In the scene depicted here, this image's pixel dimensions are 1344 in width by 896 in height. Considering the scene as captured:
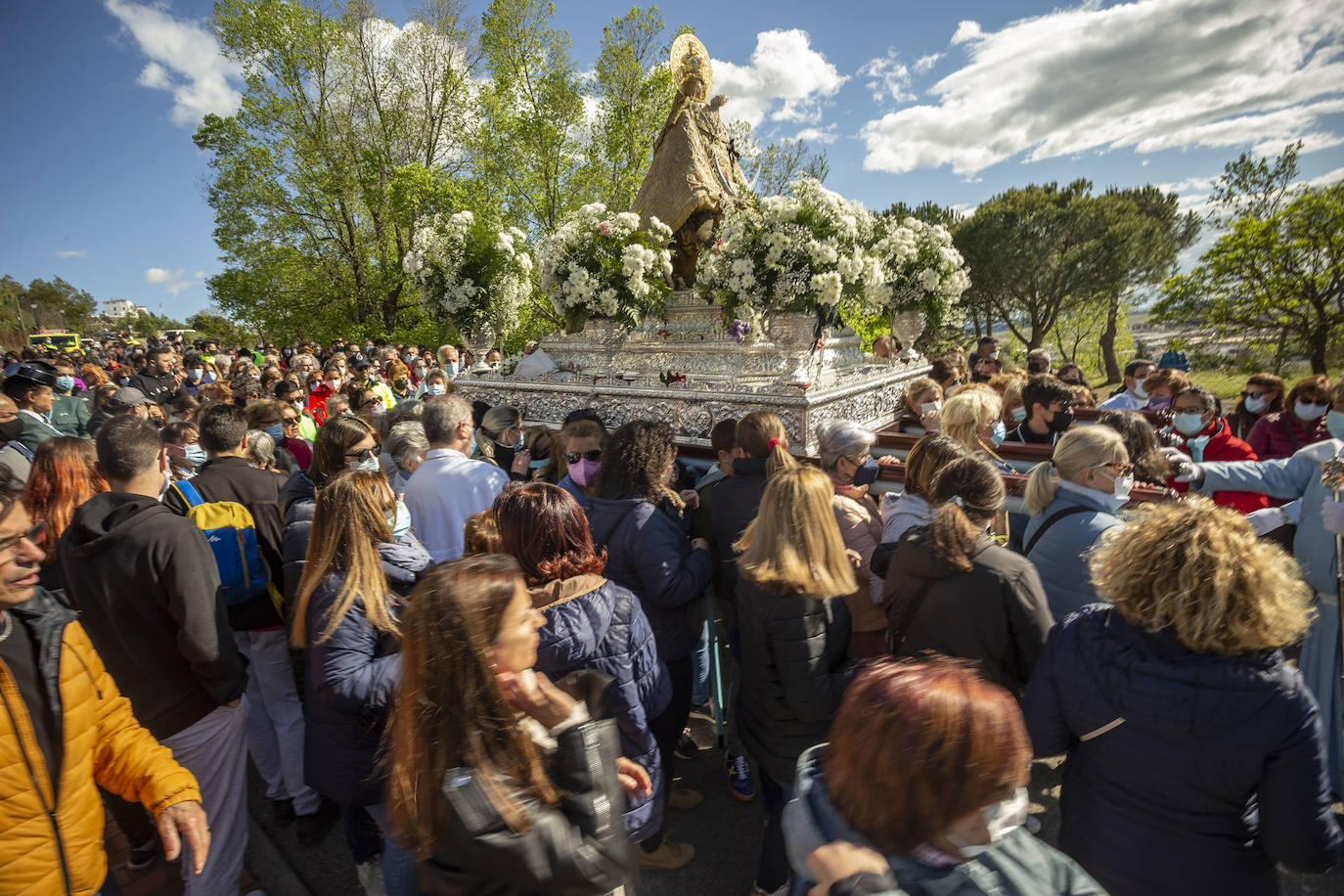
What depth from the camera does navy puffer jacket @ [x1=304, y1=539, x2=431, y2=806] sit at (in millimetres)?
2193

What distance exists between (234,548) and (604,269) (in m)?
5.31

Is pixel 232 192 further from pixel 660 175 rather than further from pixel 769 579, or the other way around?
pixel 769 579

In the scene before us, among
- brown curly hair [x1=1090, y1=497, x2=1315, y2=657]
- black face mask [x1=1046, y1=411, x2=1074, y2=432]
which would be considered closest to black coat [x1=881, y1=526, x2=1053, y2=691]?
brown curly hair [x1=1090, y1=497, x2=1315, y2=657]

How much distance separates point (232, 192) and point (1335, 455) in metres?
24.9

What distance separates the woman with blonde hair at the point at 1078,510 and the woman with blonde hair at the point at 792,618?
0.95 meters

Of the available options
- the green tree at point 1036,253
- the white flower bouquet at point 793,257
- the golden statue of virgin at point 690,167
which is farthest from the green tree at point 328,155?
the green tree at point 1036,253

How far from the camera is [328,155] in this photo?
66.5 ft

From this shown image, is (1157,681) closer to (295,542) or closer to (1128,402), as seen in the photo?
(295,542)

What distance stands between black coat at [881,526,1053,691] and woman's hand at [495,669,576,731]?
4.59 feet

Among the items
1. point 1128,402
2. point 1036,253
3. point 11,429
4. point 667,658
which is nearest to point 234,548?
point 667,658

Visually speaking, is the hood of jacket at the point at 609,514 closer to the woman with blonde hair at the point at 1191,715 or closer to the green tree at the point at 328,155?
the woman with blonde hair at the point at 1191,715

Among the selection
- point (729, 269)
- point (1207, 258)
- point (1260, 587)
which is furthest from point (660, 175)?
point (1207, 258)

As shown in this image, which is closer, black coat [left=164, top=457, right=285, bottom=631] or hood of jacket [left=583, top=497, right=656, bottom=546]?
hood of jacket [left=583, top=497, right=656, bottom=546]

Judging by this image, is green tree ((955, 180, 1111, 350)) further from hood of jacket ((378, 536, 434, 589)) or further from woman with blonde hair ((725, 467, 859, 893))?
hood of jacket ((378, 536, 434, 589))
